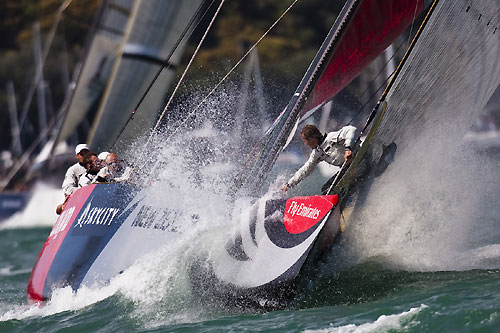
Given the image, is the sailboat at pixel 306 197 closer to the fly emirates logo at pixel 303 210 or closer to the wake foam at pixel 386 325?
the fly emirates logo at pixel 303 210

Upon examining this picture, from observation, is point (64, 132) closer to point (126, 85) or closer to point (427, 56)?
point (126, 85)

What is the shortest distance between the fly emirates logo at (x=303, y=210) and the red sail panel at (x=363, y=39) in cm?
96

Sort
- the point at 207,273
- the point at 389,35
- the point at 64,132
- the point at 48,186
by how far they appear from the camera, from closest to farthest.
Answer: the point at 207,273, the point at 389,35, the point at 64,132, the point at 48,186

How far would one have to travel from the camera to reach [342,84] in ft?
21.5

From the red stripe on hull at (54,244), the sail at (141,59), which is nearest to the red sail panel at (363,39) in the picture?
the red stripe on hull at (54,244)

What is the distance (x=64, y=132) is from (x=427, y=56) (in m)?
9.41

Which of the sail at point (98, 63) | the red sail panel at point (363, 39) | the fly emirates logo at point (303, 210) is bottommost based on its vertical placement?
the fly emirates logo at point (303, 210)

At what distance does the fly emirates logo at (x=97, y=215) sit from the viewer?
5.95 metres

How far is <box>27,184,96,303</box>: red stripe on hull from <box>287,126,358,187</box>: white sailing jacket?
1.57 m

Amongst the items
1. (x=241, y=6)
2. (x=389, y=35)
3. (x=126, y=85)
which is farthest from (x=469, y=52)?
(x=241, y=6)

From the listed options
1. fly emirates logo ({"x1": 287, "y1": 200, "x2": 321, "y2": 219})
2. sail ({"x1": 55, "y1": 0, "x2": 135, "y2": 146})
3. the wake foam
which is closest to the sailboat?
fly emirates logo ({"x1": 287, "y1": 200, "x2": 321, "y2": 219})

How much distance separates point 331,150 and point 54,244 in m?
2.17

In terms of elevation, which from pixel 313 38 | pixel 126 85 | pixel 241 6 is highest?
pixel 241 6

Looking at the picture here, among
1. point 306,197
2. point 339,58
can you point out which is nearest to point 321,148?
point 306,197
